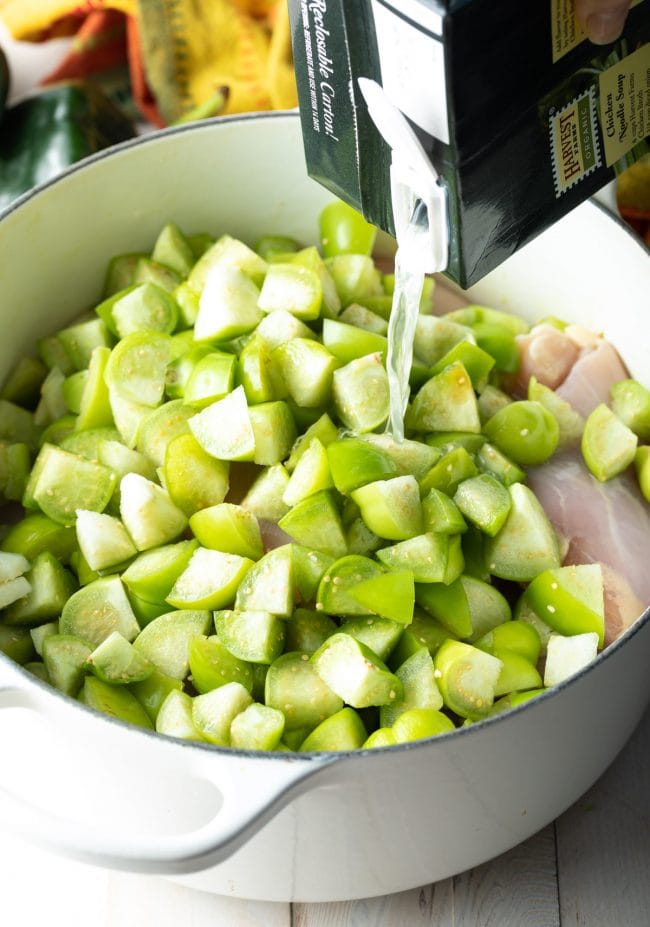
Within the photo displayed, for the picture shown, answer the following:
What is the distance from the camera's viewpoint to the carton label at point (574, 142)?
4.09 feet

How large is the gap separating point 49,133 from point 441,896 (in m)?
1.63

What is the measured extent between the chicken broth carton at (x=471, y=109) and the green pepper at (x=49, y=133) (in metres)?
0.99

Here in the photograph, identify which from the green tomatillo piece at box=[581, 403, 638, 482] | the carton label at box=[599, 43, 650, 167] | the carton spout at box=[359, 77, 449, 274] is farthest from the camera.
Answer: the green tomatillo piece at box=[581, 403, 638, 482]

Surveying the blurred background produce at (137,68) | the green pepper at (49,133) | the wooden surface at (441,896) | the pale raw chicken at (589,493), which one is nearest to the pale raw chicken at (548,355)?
the pale raw chicken at (589,493)

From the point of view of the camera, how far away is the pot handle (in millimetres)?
1057

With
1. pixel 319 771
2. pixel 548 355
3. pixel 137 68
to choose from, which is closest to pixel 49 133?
pixel 137 68

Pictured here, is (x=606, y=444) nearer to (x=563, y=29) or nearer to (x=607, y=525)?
(x=607, y=525)

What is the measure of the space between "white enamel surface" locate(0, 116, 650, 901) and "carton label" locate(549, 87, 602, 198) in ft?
1.11

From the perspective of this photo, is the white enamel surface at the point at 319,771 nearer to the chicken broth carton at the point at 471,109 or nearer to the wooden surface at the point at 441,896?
the wooden surface at the point at 441,896

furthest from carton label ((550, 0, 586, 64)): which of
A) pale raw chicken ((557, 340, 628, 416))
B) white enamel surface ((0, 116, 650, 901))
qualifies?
pale raw chicken ((557, 340, 628, 416))

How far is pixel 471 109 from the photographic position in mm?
1111

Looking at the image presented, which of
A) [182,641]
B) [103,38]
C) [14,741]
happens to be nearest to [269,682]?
[182,641]

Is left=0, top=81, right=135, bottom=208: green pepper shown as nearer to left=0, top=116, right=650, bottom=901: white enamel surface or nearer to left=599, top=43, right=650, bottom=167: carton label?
left=0, top=116, right=650, bottom=901: white enamel surface

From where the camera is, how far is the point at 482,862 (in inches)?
55.9
